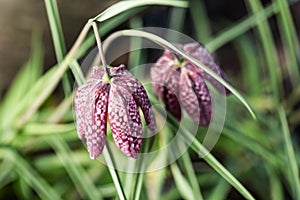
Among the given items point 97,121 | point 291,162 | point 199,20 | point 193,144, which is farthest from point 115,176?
point 199,20

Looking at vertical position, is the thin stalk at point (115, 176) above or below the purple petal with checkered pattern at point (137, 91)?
below

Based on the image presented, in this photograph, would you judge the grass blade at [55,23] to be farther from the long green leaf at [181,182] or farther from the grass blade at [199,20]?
the grass blade at [199,20]

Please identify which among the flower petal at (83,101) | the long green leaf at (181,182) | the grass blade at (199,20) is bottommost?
the long green leaf at (181,182)

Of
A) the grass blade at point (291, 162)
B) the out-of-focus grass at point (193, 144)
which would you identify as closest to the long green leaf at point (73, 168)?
the out-of-focus grass at point (193, 144)

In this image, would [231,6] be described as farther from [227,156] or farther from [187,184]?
[187,184]

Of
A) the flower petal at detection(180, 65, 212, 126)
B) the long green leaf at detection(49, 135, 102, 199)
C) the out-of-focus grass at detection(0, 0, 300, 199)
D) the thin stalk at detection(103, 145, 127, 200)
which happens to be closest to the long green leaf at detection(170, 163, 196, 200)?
the out-of-focus grass at detection(0, 0, 300, 199)

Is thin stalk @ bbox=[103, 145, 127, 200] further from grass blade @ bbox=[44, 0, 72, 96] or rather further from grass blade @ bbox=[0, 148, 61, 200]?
grass blade @ bbox=[0, 148, 61, 200]

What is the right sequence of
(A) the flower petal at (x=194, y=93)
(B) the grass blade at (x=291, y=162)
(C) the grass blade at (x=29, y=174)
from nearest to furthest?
(A) the flower petal at (x=194, y=93) < (B) the grass blade at (x=291, y=162) < (C) the grass blade at (x=29, y=174)

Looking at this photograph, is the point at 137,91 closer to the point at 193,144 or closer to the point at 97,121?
the point at 97,121
